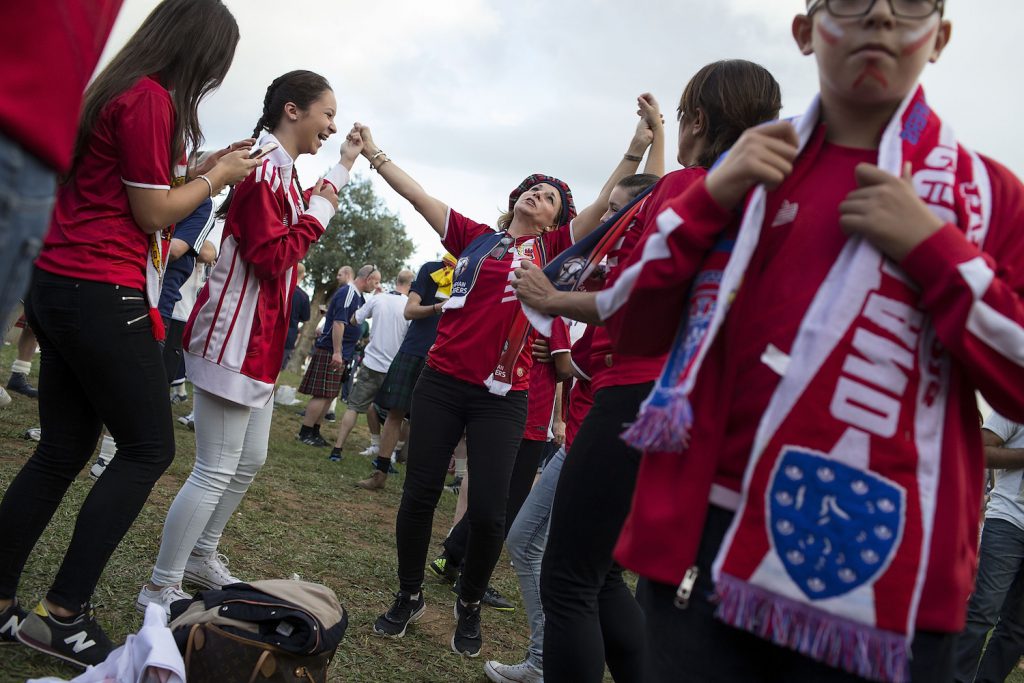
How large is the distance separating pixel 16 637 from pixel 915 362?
2.85m

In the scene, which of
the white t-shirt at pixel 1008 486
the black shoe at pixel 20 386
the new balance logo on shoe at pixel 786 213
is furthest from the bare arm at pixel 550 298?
the black shoe at pixel 20 386

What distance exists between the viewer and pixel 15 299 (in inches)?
54.8

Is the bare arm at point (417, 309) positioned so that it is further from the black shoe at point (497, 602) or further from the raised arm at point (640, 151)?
the raised arm at point (640, 151)

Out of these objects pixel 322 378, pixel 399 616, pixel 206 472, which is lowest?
pixel 399 616

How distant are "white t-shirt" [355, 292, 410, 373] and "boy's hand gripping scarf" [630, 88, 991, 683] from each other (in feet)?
26.3

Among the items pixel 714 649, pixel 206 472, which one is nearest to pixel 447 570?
pixel 206 472

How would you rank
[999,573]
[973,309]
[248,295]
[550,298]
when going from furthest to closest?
[999,573] → [248,295] → [550,298] → [973,309]

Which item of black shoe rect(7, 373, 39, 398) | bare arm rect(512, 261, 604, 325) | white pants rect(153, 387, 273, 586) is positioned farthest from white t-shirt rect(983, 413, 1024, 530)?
black shoe rect(7, 373, 39, 398)

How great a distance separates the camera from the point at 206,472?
10.9 feet

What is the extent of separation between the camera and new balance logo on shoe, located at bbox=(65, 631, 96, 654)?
2.68 metres

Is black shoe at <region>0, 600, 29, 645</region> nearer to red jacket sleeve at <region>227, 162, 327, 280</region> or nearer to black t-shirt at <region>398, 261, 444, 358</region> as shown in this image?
red jacket sleeve at <region>227, 162, 327, 280</region>

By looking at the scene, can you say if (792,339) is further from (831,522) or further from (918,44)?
(918,44)

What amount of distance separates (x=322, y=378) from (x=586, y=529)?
765cm

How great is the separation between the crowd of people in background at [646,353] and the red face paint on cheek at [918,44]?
1 centimetres
